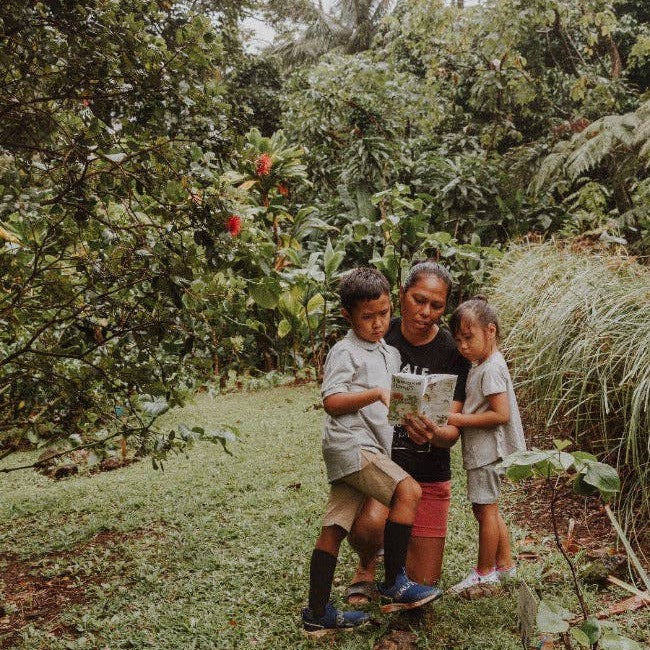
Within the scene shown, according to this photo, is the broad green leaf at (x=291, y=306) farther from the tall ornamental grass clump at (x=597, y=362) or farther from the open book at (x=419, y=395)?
the open book at (x=419, y=395)

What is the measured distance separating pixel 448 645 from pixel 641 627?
31.3 inches

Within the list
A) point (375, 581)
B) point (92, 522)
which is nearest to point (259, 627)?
point (375, 581)

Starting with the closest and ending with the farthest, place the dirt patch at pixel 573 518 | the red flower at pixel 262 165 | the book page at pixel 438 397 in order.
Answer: the book page at pixel 438 397
the dirt patch at pixel 573 518
the red flower at pixel 262 165

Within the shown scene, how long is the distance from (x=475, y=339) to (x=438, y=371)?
0.71 ft

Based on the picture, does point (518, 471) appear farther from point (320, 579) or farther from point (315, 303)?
point (315, 303)

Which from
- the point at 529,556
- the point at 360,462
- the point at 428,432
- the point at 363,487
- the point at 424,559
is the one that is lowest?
the point at 529,556

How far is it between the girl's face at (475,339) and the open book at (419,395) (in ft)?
1.42

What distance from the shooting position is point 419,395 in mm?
2238

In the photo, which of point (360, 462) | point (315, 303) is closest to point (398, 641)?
point (360, 462)

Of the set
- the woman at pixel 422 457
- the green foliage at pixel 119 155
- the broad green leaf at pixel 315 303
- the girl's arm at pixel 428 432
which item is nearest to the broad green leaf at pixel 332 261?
the broad green leaf at pixel 315 303

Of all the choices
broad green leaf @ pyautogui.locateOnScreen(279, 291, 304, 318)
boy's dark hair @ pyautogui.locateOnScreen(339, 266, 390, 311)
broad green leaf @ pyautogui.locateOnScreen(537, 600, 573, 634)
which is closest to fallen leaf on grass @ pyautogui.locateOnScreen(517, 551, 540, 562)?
boy's dark hair @ pyautogui.locateOnScreen(339, 266, 390, 311)

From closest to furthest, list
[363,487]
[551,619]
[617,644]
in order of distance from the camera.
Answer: [617,644] → [551,619] → [363,487]

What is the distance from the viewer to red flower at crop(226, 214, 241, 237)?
7.09 feet

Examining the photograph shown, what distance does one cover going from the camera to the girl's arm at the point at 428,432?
238 centimetres
